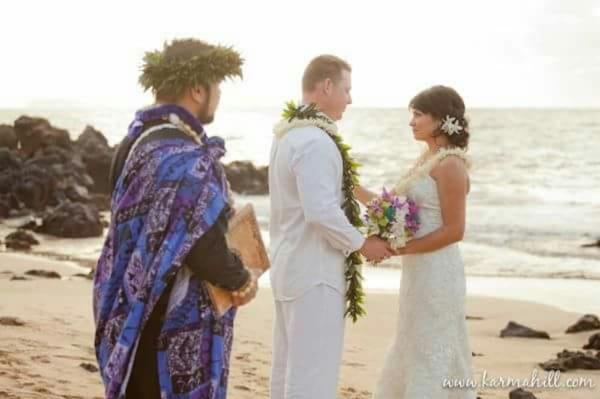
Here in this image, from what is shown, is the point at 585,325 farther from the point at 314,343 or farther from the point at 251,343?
the point at 314,343

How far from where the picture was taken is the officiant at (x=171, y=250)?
389 centimetres

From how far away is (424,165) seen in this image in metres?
5.60

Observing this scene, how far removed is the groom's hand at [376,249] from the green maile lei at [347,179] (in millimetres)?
156

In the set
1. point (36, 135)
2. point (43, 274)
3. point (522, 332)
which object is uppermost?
point (36, 135)

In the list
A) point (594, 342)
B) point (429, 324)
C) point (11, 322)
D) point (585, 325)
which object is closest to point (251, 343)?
point (11, 322)

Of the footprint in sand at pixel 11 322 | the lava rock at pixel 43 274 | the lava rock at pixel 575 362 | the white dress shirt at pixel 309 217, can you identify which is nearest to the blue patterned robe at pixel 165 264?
the white dress shirt at pixel 309 217

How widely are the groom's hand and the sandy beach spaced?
2156 mm

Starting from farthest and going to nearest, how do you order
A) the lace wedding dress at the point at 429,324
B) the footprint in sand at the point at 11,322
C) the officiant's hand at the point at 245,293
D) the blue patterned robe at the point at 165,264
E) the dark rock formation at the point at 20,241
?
the dark rock formation at the point at 20,241 < the footprint in sand at the point at 11,322 < the lace wedding dress at the point at 429,324 < the officiant's hand at the point at 245,293 < the blue patterned robe at the point at 165,264

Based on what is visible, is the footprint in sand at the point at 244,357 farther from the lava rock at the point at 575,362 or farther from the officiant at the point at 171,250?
the officiant at the point at 171,250

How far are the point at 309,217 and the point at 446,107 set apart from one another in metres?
1.12

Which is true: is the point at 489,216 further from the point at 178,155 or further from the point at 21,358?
the point at 178,155

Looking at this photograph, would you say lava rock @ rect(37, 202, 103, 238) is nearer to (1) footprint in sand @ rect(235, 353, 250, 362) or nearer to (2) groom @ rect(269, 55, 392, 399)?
(1) footprint in sand @ rect(235, 353, 250, 362)

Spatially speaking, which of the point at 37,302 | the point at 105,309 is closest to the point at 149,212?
the point at 105,309

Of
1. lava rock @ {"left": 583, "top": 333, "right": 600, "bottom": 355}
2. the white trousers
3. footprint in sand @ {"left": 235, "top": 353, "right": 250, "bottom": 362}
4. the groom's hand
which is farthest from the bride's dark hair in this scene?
lava rock @ {"left": 583, "top": 333, "right": 600, "bottom": 355}
